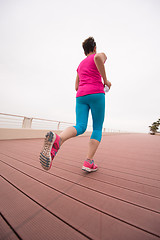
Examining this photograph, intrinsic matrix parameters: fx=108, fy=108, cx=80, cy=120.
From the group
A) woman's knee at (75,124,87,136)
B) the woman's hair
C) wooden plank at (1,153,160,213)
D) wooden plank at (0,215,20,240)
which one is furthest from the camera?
the woman's hair

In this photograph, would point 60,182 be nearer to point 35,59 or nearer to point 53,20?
point 35,59

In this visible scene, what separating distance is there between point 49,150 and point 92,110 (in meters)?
0.59

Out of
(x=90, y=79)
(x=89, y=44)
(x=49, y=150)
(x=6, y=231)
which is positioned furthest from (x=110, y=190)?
(x=89, y=44)

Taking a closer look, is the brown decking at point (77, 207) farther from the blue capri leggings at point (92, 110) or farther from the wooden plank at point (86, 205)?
the blue capri leggings at point (92, 110)

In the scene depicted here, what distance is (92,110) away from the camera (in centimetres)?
113

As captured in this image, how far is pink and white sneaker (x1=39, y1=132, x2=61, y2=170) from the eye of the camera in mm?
755

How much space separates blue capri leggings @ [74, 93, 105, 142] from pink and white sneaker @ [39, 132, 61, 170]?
0.28 m

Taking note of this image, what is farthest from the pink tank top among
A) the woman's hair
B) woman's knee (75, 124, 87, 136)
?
woman's knee (75, 124, 87, 136)

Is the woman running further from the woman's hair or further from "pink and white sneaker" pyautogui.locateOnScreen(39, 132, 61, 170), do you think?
"pink and white sneaker" pyautogui.locateOnScreen(39, 132, 61, 170)

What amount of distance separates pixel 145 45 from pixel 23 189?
34.5 meters

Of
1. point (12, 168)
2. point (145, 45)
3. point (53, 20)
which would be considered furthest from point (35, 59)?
point (12, 168)

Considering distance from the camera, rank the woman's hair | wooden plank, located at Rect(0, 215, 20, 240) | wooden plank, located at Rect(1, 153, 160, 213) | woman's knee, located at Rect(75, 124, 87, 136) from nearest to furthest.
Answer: wooden plank, located at Rect(0, 215, 20, 240) → wooden plank, located at Rect(1, 153, 160, 213) → woman's knee, located at Rect(75, 124, 87, 136) → the woman's hair

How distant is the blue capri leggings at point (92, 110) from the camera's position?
3.53 feet

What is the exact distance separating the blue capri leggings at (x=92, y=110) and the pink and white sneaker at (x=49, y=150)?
0.28 m
